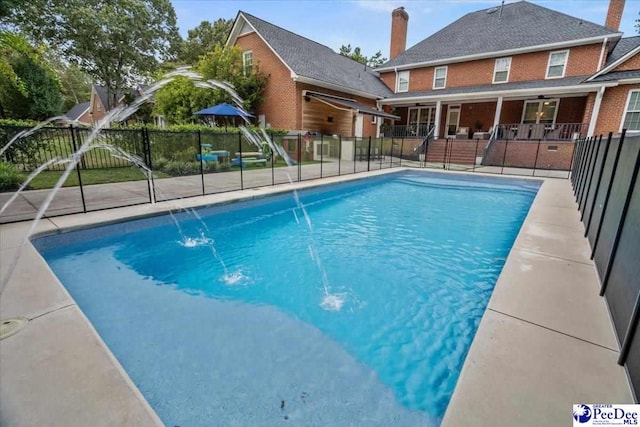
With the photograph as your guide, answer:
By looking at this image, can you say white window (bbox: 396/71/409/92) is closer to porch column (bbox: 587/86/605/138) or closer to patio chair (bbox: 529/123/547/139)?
patio chair (bbox: 529/123/547/139)

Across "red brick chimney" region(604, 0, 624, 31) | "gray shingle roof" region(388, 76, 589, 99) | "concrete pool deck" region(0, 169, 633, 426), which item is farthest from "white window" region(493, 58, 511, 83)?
"concrete pool deck" region(0, 169, 633, 426)

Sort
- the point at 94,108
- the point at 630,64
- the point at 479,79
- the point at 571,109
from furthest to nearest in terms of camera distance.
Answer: the point at 94,108 → the point at 479,79 → the point at 571,109 → the point at 630,64

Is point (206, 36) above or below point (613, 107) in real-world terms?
above

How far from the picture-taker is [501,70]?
1808cm

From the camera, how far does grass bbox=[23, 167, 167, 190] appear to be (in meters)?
8.23

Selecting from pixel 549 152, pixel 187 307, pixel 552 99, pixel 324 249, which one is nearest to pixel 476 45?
pixel 552 99

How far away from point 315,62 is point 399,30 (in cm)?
1074

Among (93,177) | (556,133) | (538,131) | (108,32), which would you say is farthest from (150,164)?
(108,32)

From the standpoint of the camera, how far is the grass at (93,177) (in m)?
8.23

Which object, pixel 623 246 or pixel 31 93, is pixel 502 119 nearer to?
pixel 623 246

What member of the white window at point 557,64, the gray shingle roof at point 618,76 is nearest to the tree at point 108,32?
the white window at point 557,64

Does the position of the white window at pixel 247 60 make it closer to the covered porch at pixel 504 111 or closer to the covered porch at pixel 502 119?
the covered porch at pixel 504 111

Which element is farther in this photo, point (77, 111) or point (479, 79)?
point (77, 111)

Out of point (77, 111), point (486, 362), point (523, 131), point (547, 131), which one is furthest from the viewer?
point (77, 111)
